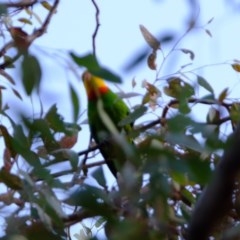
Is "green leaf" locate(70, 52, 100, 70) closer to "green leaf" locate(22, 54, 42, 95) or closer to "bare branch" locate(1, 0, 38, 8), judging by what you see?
"green leaf" locate(22, 54, 42, 95)

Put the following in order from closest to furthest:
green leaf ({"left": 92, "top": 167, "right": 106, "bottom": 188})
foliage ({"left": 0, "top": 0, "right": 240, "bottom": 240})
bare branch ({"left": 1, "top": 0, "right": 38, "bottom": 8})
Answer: foliage ({"left": 0, "top": 0, "right": 240, "bottom": 240}) → green leaf ({"left": 92, "top": 167, "right": 106, "bottom": 188}) → bare branch ({"left": 1, "top": 0, "right": 38, "bottom": 8})

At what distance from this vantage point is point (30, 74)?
78cm

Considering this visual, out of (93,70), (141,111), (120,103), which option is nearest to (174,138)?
(93,70)

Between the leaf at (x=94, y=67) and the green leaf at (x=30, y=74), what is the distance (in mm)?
46

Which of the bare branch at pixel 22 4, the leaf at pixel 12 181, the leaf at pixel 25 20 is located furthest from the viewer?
the leaf at pixel 25 20

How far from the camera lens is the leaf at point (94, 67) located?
71 cm

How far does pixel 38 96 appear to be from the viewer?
81 cm

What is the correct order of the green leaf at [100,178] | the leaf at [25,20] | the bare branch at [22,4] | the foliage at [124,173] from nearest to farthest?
the foliage at [124,173] < the green leaf at [100,178] < the bare branch at [22,4] < the leaf at [25,20]

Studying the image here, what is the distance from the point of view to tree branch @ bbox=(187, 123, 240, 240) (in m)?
0.40

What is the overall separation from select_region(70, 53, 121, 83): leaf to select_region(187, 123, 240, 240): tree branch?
0.30m

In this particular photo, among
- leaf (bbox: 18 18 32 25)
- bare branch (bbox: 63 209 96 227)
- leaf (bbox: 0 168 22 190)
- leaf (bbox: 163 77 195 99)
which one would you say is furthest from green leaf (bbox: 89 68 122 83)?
leaf (bbox: 18 18 32 25)

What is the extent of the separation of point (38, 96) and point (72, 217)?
27 centimetres

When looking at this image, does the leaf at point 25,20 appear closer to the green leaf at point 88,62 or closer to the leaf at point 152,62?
the leaf at point 152,62

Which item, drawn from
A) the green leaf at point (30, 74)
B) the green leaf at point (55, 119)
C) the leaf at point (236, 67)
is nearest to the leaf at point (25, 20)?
the leaf at point (236, 67)
